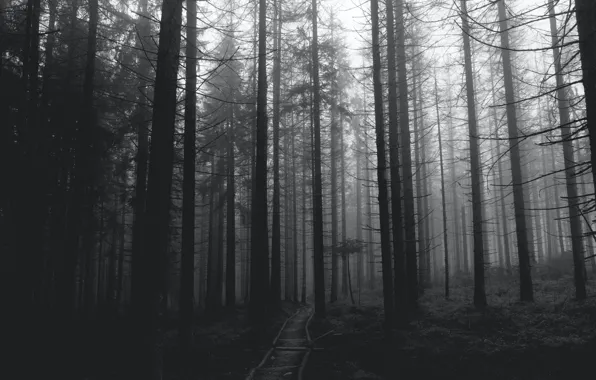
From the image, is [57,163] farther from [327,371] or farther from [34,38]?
[327,371]

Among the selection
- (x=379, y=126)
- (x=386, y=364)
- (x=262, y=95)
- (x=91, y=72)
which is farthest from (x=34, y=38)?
(x=386, y=364)

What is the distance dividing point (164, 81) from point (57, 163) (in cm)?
1006

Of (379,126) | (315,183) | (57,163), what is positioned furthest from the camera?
(315,183)

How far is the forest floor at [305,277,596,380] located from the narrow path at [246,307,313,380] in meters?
0.33

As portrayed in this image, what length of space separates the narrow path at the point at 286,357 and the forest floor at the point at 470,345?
33 cm

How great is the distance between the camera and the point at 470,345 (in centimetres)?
888

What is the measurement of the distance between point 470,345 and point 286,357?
15.2 feet

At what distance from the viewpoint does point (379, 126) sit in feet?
34.6

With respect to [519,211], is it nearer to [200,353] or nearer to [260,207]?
[260,207]

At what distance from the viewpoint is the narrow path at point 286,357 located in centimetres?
764

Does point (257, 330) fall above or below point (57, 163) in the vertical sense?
below

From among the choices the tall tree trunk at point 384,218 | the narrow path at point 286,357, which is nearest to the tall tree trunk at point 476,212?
the tall tree trunk at point 384,218

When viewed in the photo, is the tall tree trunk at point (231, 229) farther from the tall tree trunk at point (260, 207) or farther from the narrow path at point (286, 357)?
the narrow path at point (286, 357)

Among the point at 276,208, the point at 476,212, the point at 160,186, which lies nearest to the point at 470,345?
the point at 476,212
